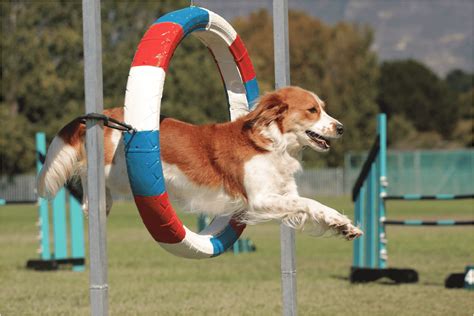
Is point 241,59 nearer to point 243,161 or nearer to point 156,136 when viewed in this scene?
point 243,161

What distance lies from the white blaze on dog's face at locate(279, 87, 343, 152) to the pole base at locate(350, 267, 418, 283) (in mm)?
5906

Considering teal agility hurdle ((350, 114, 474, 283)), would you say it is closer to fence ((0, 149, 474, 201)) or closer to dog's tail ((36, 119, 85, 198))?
dog's tail ((36, 119, 85, 198))

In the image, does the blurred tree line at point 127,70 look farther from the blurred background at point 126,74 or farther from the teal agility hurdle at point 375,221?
the teal agility hurdle at point 375,221

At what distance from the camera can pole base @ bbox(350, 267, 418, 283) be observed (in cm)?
1211

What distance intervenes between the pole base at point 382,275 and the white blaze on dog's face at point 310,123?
5906 millimetres

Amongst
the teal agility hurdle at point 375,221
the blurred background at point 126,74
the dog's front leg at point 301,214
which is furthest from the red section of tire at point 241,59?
the blurred background at point 126,74

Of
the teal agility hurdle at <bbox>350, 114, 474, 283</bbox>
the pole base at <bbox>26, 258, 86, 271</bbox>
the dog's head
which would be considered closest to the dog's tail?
the dog's head

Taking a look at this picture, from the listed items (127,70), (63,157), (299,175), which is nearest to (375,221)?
(299,175)

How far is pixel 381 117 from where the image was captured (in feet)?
41.3

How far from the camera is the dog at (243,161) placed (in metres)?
6.34

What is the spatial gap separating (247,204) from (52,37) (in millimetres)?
44334

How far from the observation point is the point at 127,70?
50.3m

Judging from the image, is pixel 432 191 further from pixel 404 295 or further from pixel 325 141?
pixel 325 141

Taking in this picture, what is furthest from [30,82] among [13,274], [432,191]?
[13,274]
